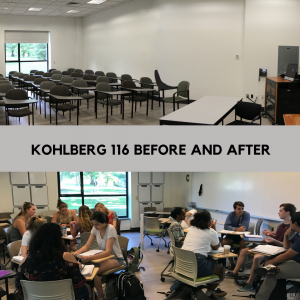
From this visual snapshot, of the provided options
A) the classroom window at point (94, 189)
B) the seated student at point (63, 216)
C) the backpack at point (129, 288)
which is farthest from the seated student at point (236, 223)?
Answer: the classroom window at point (94, 189)

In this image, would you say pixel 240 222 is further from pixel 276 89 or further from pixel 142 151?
pixel 276 89

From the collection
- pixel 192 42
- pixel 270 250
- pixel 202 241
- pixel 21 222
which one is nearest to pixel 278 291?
pixel 270 250

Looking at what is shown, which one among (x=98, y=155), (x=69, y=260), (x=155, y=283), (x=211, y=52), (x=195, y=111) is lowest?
(x=155, y=283)

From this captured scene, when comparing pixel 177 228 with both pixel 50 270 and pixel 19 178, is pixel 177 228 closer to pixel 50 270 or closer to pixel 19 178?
pixel 50 270

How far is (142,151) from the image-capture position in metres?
3.23

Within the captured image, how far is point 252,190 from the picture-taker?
19.8ft

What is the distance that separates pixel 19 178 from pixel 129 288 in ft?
16.2

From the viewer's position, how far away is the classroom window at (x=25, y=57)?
55.0 ft

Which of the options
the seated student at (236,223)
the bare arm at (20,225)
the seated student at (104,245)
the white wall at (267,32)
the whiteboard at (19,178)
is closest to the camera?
the seated student at (104,245)

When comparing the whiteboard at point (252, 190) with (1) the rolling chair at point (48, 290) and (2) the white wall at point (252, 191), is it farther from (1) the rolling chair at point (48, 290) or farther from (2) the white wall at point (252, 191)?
(1) the rolling chair at point (48, 290)

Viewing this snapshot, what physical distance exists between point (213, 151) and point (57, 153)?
147cm

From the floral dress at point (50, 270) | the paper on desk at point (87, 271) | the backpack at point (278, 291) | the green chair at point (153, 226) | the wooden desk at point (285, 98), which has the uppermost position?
the wooden desk at point (285, 98)

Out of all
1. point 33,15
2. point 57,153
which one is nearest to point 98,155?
point 57,153

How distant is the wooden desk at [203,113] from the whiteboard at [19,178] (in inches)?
164
